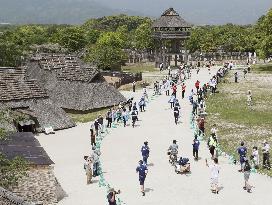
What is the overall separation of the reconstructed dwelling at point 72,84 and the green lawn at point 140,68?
24151 millimetres

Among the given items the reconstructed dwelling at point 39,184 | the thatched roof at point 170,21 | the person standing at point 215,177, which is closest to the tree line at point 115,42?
the thatched roof at point 170,21

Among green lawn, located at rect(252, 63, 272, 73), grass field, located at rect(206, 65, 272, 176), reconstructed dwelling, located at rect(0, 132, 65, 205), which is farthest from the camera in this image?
green lawn, located at rect(252, 63, 272, 73)

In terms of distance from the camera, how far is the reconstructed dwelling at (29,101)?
141 ft

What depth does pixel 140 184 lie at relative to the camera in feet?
86.9

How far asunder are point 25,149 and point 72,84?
997 inches

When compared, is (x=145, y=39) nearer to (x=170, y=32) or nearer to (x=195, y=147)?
(x=170, y=32)

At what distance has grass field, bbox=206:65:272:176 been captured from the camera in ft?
125

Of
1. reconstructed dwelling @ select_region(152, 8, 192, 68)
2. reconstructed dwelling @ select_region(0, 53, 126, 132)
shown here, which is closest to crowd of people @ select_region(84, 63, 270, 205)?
reconstructed dwelling @ select_region(0, 53, 126, 132)

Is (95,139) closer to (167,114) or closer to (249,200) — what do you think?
(167,114)

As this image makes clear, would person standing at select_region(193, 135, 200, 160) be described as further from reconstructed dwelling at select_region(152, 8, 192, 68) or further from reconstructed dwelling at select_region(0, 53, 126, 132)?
reconstructed dwelling at select_region(152, 8, 192, 68)

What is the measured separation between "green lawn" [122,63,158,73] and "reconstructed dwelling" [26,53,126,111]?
24.2 m

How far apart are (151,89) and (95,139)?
25.7 metres

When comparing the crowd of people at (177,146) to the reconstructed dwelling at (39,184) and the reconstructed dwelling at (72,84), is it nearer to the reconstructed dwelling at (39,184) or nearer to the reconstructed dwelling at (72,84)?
the reconstructed dwelling at (39,184)

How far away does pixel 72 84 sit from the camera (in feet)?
175
